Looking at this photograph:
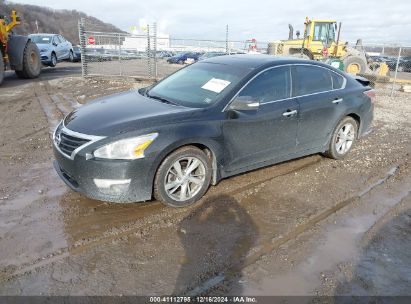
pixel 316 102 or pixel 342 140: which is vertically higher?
pixel 316 102

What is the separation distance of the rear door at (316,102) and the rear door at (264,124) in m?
0.17

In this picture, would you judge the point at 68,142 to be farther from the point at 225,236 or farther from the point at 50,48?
the point at 50,48

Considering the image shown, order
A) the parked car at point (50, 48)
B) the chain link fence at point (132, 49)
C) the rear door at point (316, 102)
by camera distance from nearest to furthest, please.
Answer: the rear door at point (316, 102) → the chain link fence at point (132, 49) → the parked car at point (50, 48)

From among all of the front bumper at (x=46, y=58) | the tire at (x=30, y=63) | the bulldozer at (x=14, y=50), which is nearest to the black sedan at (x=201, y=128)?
the bulldozer at (x=14, y=50)

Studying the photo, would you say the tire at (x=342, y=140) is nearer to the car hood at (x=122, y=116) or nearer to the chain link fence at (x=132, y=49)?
the car hood at (x=122, y=116)

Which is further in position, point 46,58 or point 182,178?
point 46,58

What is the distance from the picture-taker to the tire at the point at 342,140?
5594mm

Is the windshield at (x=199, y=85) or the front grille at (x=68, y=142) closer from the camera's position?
the front grille at (x=68, y=142)

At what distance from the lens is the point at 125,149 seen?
3578mm

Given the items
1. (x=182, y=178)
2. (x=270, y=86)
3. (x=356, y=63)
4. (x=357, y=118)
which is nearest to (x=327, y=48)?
(x=356, y=63)

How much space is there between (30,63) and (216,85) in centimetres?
1231

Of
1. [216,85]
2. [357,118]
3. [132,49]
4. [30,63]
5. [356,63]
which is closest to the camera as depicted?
[216,85]

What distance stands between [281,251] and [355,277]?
65 cm

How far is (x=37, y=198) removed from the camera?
4.20 metres
